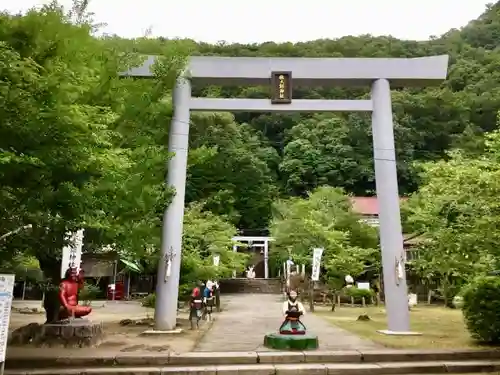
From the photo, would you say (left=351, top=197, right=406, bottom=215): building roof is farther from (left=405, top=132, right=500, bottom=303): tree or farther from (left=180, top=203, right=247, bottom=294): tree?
(left=405, top=132, right=500, bottom=303): tree

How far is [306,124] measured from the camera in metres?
53.8

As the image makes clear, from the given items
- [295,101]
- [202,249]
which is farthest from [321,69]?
[202,249]

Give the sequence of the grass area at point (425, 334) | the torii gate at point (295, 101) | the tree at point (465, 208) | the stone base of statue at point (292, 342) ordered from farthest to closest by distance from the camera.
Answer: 1. the torii gate at point (295, 101)
2. the grass area at point (425, 334)
3. the stone base of statue at point (292, 342)
4. the tree at point (465, 208)

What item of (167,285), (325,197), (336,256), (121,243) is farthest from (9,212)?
(325,197)

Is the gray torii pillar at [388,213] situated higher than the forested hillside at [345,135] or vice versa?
the forested hillside at [345,135]

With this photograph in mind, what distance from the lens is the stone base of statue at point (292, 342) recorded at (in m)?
9.29

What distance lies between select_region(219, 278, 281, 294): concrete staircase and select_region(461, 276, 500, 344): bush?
91.8 feet

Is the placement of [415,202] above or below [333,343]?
above

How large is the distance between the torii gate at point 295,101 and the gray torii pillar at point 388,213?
3 cm

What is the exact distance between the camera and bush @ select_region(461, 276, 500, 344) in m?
9.34

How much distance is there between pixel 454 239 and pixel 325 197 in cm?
1883

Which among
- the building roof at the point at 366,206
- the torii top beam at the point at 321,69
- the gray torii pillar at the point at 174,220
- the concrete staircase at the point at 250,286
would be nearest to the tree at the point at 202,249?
the gray torii pillar at the point at 174,220

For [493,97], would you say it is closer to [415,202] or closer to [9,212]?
[415,202]

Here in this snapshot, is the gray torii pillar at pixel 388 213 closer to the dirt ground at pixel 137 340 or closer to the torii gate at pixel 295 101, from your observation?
the torii gate at pixel 295 101
